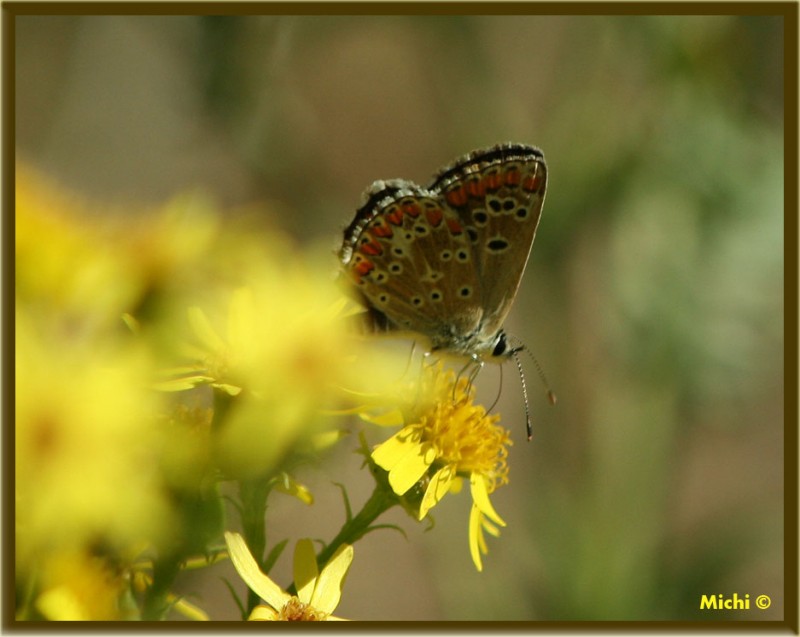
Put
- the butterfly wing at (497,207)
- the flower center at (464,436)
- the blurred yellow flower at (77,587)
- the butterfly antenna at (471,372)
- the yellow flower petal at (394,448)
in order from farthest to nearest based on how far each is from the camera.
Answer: the butterfly wing at (497,207) < the butterfly antenna at (471,372) < the flower center at (464,436) < the yellow flower petal at (394,448) < the blurred yellow flower at (77,587)

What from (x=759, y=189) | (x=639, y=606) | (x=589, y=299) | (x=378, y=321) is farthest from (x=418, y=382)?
(x=589, y=299)

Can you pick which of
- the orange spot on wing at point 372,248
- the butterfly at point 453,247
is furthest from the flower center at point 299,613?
the orange spot on wing at point 372,248

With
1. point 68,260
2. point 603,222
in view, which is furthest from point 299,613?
point 603,222

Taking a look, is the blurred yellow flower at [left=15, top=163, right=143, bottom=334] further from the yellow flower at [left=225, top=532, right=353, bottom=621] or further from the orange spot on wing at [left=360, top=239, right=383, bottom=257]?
the orange spot on wing at [left=360, top=239, right=383, bottom=257]

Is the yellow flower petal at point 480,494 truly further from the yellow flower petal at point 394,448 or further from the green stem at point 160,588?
the green stem at point 160,588

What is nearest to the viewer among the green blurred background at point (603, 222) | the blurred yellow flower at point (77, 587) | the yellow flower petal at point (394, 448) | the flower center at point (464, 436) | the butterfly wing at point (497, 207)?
the blurred yellow flower at point (77, 587)

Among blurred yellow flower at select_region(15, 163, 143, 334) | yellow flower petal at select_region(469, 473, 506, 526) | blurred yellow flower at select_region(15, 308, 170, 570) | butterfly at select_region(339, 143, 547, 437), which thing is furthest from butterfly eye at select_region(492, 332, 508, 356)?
blurred yellow flower at select_region(15, 308, 170, 570)

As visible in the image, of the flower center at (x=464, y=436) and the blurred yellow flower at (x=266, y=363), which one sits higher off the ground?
the blurred yellow flower at (x=266, y=363)
